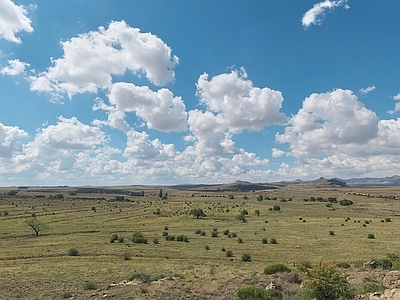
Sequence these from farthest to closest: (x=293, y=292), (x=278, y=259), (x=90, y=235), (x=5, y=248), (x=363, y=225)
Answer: (x=363, y=225)
(x=90, y=235)
(x=5, y=248)
(x=278, y=259)
(x=293, y=292)

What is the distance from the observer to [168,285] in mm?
22875

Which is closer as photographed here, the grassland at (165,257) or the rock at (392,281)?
the rock at (392,281)

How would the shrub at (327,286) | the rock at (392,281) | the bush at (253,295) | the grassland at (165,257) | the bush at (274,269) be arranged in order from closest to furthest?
the shrub at (327,286) < the bush at (253,295) < the rock at (392,281) < the grassland at (165,257) < the bush at (274,269)

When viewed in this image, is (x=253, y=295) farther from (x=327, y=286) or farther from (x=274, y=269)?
(x=274, y=269)

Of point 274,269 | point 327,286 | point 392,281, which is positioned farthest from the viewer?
point 274,269

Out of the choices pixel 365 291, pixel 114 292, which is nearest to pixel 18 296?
pixel 114 292

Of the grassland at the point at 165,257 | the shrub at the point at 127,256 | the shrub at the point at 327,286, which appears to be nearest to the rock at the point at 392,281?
the shrub at the point at 327,286

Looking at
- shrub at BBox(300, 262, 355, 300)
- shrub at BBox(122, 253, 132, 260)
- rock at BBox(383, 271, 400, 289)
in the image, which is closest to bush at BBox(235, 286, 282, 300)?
shrub at BBox(300, 262, 355, 300)

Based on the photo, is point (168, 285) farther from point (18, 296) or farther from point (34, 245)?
point (34, 245)

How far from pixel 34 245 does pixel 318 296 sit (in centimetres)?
4865

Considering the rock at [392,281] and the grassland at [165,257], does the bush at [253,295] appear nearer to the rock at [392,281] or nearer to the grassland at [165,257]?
the grassland at [165,257]

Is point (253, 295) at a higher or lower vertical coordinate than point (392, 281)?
lower

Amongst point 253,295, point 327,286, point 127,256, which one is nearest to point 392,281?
point 327,286

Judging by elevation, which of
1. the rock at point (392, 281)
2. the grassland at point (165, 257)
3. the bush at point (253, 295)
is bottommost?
the grassland at point (165, 257)
